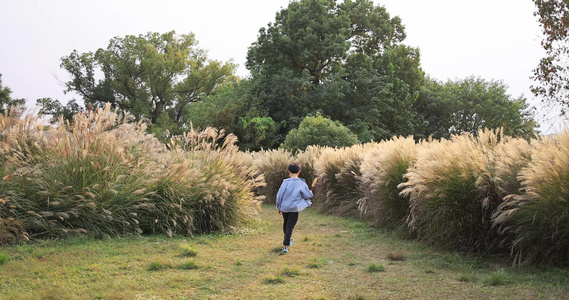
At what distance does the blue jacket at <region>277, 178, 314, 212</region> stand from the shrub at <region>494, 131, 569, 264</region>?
268 centimetres

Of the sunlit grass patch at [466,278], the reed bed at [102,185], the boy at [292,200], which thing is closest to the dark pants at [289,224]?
the boy at [292,200]

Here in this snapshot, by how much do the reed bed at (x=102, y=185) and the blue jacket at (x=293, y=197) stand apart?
105 centimetres

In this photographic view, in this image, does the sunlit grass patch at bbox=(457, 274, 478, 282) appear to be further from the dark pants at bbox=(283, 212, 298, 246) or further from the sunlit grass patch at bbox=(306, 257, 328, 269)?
the dark pants at bbox=(283, 212, 298, 246)

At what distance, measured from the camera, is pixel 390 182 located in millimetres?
7387

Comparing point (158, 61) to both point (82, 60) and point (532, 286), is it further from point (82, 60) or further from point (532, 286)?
point (532, 286)

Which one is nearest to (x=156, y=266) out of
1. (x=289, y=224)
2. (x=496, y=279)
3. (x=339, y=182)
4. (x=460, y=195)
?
(x=289, y=224)

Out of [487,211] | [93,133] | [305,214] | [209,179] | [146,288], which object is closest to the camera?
[146,288]

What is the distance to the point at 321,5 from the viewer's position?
27.1 metres

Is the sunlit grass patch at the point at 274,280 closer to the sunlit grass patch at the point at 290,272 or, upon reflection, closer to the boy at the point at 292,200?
the sunlit grass patch at the point at 290,272

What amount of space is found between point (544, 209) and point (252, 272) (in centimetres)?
297

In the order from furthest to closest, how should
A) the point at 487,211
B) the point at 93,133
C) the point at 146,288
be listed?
the point at 93,133
the point at 487,211
the point at 146,288

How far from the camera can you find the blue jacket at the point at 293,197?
6.46 m

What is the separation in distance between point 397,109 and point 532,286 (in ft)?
84.3

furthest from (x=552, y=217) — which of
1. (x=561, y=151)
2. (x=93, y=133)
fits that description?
(x=93, y=133)
